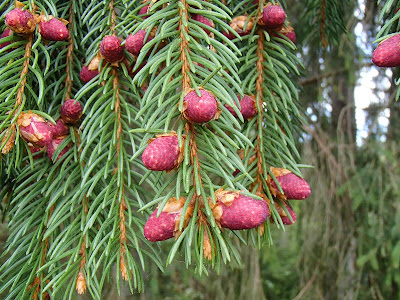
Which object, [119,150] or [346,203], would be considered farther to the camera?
[346,203]

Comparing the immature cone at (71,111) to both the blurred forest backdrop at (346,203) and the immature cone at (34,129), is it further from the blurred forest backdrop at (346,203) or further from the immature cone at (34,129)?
the blurred forest backdrop at (346,203)

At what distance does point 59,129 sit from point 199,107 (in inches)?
12.7

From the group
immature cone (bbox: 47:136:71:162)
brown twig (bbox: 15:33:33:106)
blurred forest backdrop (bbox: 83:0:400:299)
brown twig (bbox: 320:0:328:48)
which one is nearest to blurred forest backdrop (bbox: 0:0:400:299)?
blurred forest backdrop (bbox: 83:0:400:299)

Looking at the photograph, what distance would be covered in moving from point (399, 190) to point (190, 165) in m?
1.57

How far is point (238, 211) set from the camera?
1.52 ft

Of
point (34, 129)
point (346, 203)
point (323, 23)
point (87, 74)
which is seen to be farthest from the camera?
point (346, 203)

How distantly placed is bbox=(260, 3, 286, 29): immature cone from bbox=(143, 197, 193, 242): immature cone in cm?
38

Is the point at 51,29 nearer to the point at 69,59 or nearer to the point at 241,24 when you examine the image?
the point at 69,59

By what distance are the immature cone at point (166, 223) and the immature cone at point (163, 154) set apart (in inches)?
2.0

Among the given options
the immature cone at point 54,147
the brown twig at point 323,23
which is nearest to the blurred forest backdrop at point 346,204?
the brown twig at point 323,23

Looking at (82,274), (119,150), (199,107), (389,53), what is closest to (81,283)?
(82,274)

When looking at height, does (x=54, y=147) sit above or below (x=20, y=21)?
below

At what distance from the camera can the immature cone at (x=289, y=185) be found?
612 mm

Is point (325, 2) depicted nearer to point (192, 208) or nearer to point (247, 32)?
point (247, 32)
